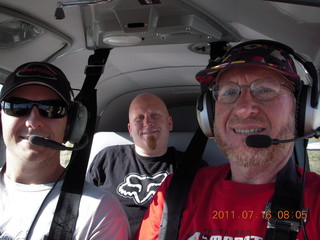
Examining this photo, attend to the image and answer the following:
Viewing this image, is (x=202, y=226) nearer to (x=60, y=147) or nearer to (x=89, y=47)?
(x=60, y=147)

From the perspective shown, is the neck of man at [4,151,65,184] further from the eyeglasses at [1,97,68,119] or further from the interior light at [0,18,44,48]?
the interior light at [0,18,44,48]

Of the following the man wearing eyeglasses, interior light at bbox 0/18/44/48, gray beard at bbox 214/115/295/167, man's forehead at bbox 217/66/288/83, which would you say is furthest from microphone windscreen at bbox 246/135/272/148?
interior light at bbox 0/18/44/48

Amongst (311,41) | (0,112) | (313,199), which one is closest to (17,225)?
(0,112)

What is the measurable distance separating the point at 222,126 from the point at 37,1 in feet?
3.18

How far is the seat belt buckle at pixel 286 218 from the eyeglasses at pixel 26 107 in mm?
1013

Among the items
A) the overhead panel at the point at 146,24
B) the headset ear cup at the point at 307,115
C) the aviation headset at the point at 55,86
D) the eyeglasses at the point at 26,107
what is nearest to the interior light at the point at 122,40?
the overhead panel at the point at 146,24

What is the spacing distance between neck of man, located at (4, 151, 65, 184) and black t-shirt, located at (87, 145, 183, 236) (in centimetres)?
86

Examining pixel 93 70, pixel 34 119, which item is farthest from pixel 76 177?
pixel 93 70

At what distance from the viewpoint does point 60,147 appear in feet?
4.98

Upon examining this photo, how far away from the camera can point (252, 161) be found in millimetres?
1481

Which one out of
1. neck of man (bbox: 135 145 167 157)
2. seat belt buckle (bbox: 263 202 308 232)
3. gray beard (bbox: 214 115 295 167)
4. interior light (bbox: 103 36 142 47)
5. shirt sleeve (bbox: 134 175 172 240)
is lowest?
neck of man (bbox: 135 145 167 157)

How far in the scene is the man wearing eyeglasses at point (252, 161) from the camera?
4.44ft

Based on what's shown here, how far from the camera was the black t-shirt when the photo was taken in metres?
2.47

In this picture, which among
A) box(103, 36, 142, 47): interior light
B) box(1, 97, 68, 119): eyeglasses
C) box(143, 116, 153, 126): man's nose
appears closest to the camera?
box(1, 97, 68, 119): eyeglasses
